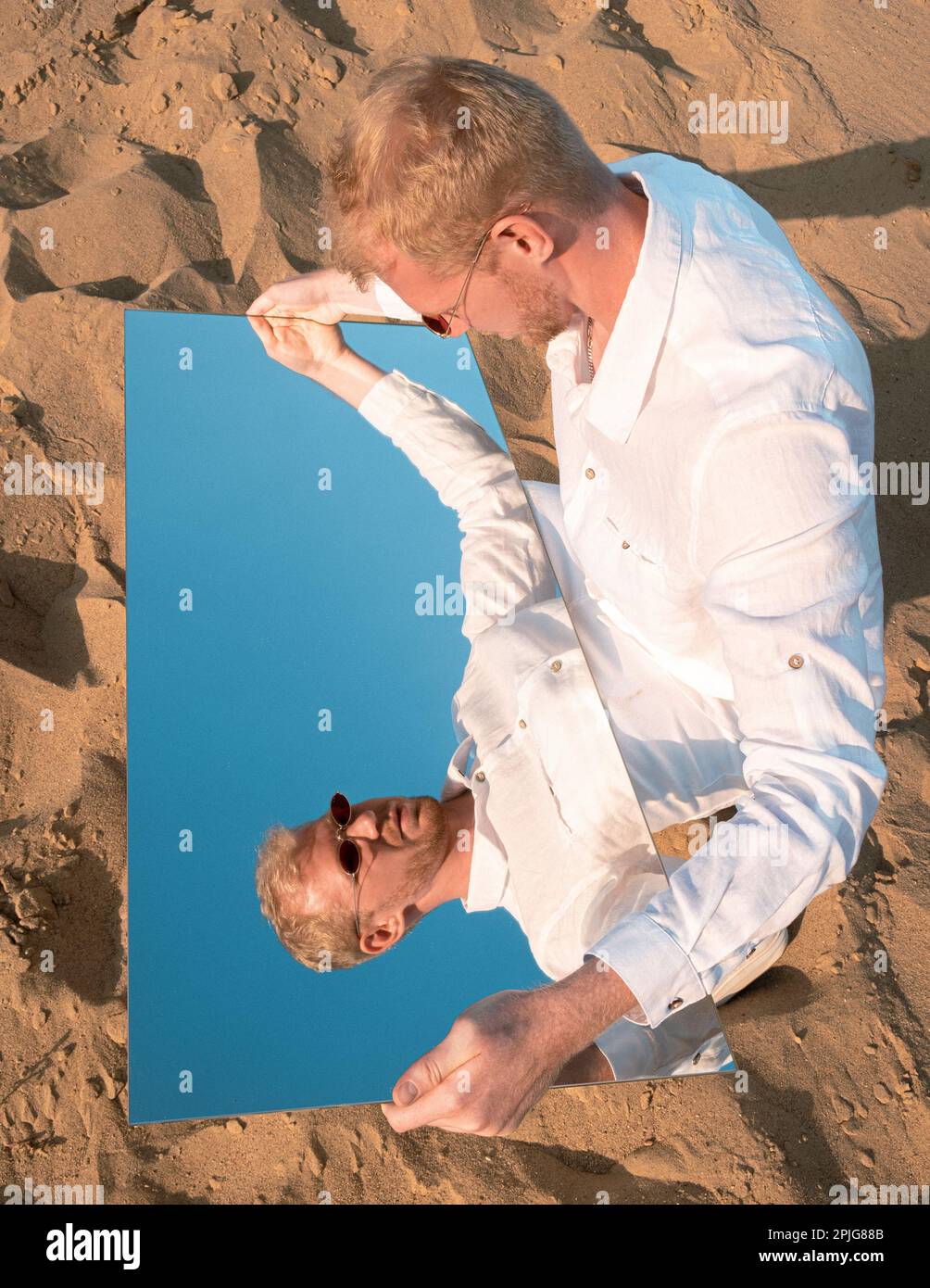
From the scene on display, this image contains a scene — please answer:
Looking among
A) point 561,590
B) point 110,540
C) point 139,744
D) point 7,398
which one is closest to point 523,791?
point 561,590

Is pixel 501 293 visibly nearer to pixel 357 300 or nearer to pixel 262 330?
pixel 357 300

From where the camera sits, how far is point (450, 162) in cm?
148

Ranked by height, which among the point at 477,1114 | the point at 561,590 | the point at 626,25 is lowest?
the point at 477,1114

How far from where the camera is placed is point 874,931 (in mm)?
2254

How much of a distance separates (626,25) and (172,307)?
189cm

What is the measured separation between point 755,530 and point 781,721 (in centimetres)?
24

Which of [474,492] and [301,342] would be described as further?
[301,342]

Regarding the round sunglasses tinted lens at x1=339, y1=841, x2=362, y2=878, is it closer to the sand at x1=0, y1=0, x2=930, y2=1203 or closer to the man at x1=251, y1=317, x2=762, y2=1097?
the man at x1=251, y1=317, x2=762, y2=1097

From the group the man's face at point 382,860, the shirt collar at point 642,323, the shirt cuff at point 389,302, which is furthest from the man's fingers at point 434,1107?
the shirt cuff at point 389,302

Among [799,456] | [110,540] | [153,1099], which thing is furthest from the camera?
[110,540]

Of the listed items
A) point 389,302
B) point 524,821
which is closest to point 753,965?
point 524,821

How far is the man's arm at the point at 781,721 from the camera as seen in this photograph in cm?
140

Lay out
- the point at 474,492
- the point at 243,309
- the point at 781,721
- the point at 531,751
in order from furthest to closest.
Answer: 1. the point at 243,309
2. the point at 474,492
3. the point at 531,751
4. the point at 781,721

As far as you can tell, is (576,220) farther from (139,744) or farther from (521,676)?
(139,744)
